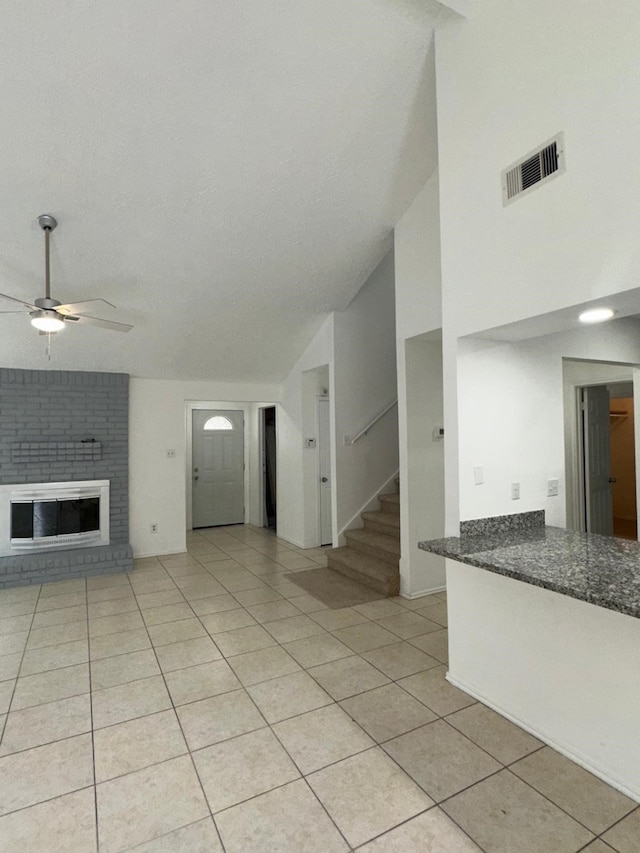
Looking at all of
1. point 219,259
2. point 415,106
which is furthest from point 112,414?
point 415,106

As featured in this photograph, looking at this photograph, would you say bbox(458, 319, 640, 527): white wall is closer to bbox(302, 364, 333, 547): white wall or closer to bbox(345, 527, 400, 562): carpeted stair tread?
bbox(345, 527, 400, 562): carpeted stair tread

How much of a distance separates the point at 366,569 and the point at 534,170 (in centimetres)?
356

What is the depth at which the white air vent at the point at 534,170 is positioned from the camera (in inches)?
79.5

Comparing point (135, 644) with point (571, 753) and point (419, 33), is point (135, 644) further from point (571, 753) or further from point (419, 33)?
point (419, 33)

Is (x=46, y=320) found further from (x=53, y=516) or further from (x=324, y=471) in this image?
(x=324, y=471)

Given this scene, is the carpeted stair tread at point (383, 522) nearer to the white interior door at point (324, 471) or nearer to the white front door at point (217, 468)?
the white interior door at point (324, 471)

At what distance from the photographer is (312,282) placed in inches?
181

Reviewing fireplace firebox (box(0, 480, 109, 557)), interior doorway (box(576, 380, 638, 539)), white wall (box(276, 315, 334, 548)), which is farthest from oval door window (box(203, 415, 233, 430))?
interior doorway (box(576, 380, 638, 539))

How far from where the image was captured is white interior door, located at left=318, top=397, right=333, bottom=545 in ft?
20.4

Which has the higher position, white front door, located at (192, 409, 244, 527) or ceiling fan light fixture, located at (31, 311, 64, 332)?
ceiling fan light fixture, located at (31, 311, 64, 332)

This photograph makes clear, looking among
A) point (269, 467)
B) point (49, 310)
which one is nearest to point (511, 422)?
point (49, 310)

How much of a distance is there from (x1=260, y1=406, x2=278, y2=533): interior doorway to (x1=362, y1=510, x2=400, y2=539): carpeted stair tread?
93.9 inches

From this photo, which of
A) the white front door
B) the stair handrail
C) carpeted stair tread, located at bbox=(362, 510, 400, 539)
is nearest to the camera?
carpeted stair tread, located at bbox=(362, 510, 400, 539)

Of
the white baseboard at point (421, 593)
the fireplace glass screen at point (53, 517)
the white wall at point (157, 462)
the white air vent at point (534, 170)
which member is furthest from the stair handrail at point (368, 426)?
the white air vent at point (534, 170)
